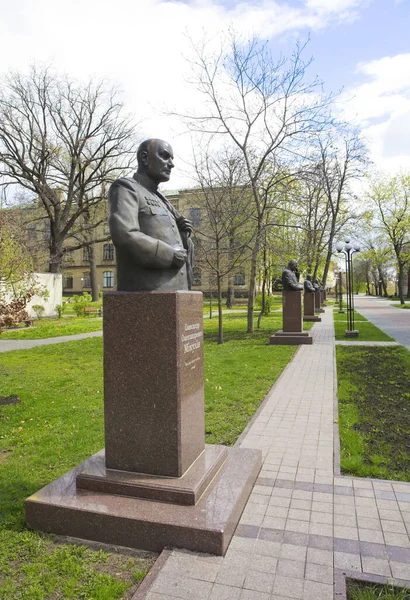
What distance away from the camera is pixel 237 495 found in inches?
139

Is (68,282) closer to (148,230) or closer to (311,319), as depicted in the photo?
(311,319)

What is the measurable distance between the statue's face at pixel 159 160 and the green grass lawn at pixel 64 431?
3.18 metres

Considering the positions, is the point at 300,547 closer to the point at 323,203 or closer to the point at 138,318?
the point at 138,318

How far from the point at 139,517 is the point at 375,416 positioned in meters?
4.45

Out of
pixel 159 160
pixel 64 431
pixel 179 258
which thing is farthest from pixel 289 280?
pixel 179 258

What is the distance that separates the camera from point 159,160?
3.92 metres

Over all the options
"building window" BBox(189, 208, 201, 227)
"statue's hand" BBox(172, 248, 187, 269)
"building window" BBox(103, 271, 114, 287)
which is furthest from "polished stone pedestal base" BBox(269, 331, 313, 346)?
"building window" BBox(103, 271, 114, 287)

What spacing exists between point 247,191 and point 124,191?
46.9ft

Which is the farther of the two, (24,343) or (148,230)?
(24,343)

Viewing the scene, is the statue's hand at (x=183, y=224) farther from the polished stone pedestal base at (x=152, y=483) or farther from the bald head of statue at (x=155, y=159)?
the polished stone pedestal base at (x=152, y=483)

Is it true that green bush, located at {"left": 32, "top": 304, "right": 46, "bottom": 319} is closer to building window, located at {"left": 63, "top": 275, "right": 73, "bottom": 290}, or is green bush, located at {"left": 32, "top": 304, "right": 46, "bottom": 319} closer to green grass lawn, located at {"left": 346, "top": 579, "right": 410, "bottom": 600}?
green grass lawn, located at {"left": 346, "top": 579, "right": 410, "bottom": 600}

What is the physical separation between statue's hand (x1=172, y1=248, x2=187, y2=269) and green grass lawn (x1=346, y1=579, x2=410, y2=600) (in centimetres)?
266

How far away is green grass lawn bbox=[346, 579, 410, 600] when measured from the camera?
2598mm

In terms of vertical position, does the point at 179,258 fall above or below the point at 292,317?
above
